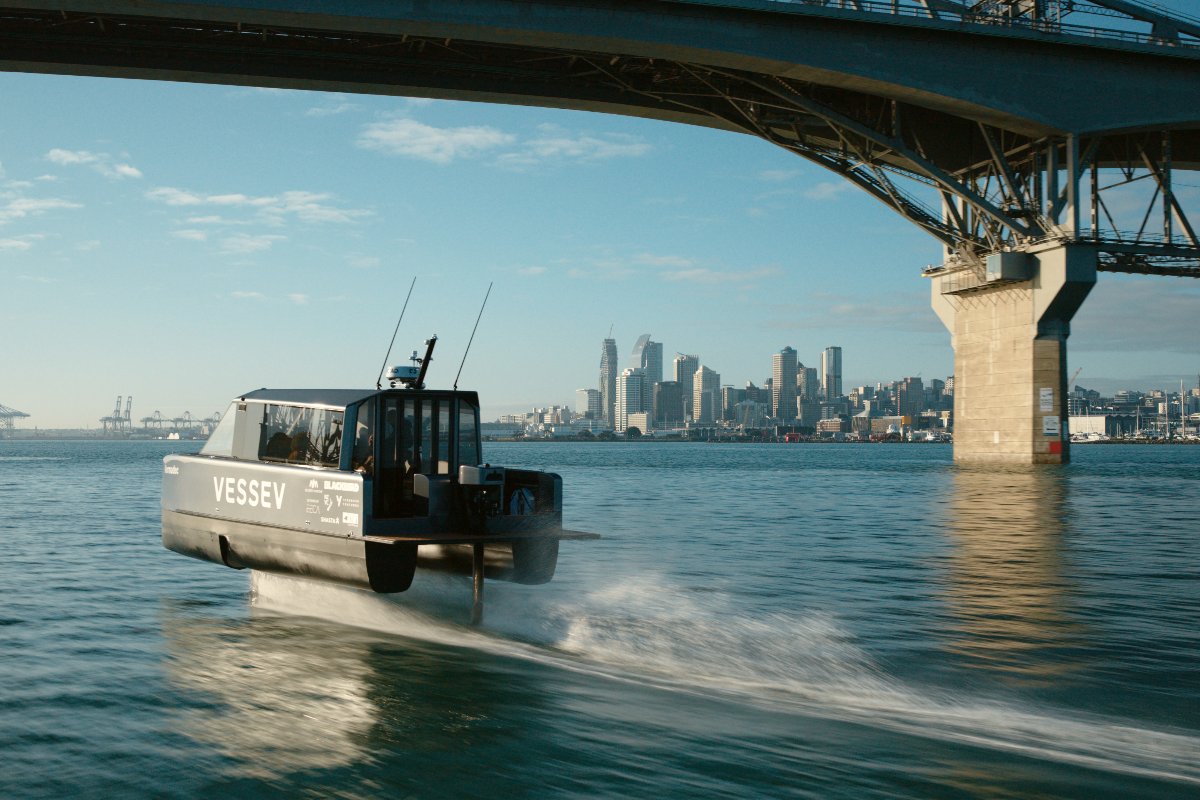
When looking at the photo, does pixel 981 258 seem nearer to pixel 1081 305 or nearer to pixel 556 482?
pixel 1081 305

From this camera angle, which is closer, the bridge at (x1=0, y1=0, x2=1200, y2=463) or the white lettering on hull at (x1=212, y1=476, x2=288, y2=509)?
the white lettering on hull at (x1=212, y1=476, x2=288, y2=509)

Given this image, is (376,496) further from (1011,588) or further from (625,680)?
(1011,588)

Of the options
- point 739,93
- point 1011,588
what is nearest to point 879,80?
point 739,93

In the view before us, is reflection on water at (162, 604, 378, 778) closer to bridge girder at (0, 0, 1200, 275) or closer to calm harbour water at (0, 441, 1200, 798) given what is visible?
calm harbour water at (0, 441, 1200, 798)

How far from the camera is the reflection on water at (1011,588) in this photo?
31.5 feet

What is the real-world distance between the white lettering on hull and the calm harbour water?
4.65 ft

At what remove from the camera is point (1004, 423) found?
4972 cm

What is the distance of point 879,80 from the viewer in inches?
1619

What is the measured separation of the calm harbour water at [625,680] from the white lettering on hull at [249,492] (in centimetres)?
142

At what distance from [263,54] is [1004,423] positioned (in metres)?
37.9

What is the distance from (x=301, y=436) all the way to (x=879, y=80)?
1400 inches

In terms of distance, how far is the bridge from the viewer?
124 feet

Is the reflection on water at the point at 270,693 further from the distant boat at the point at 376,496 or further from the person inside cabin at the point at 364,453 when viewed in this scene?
the person inside cabin at the point at 364,453

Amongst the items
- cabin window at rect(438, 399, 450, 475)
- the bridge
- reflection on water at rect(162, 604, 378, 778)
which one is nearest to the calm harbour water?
reflection on water at rect(162, 604, 378, 778)
